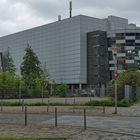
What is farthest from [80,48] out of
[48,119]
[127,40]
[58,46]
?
[48,119]

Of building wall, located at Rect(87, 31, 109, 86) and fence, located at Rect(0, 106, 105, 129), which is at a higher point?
building wall, located at Rect(87, 31, 109, 86)

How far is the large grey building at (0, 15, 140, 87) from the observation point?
139250mm

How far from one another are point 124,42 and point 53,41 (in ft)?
90.2

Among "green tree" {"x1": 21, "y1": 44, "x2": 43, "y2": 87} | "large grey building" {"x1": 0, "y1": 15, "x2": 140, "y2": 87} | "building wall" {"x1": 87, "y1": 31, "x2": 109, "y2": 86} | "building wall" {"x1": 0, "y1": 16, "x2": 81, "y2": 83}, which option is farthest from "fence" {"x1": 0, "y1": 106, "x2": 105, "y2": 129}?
"building wall" {"x1": 0, "y1": 16, "x2": 81, "y2": 83}

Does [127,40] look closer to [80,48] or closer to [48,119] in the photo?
[80,48]

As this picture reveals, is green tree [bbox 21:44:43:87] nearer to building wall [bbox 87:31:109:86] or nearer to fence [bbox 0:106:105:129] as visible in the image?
building wall [bbox 87:31:109:86]

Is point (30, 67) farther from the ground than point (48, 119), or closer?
A: farther from the ground

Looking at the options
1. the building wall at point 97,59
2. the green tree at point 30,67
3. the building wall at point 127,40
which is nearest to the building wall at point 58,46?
the building wall at point 97,59

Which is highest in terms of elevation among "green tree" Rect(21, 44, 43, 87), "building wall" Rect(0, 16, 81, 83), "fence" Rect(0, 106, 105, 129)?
"building wall" Rect(0, 16, 81, 83)

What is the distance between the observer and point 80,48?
139125 mm

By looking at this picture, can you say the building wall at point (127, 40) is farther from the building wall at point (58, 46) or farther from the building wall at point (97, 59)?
the building wall at point (58, 46)

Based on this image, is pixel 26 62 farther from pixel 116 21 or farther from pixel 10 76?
pixel 116 21

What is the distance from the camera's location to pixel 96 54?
13900 centimetres

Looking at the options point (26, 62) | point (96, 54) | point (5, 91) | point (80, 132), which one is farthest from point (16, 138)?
point (96, 54)
